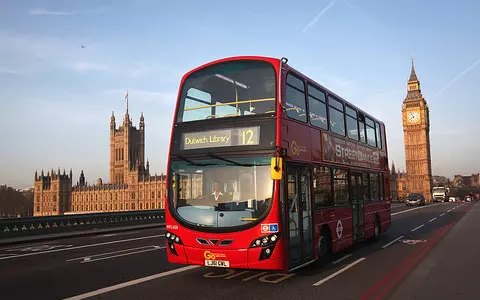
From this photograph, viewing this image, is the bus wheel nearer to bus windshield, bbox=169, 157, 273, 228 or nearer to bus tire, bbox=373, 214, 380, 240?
bus windshield, bbox=169, 157, 273, 228

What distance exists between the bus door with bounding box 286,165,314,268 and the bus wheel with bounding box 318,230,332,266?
67cm

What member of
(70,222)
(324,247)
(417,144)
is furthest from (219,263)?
(417,144)

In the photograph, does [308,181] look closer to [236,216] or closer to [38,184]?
[236,216]

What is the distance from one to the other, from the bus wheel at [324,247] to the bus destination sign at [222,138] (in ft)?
10.5

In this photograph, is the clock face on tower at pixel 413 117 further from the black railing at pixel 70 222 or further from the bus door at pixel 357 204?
the bus door at pixel 357 204

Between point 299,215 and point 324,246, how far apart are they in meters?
1.81

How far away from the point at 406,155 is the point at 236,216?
13703 cm

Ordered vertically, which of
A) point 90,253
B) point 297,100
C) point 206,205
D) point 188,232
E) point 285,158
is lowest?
point 90,253

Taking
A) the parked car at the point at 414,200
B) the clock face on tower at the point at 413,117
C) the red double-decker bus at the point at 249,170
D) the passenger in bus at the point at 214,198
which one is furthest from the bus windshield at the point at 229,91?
the clock face on tower at the point at 413,117

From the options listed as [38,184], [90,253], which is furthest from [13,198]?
[90,253]

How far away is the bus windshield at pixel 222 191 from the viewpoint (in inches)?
296

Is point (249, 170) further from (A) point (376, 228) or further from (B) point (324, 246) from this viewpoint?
(A) point (376, 228)

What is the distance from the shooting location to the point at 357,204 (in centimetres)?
1227

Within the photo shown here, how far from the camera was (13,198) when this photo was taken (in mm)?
156250
